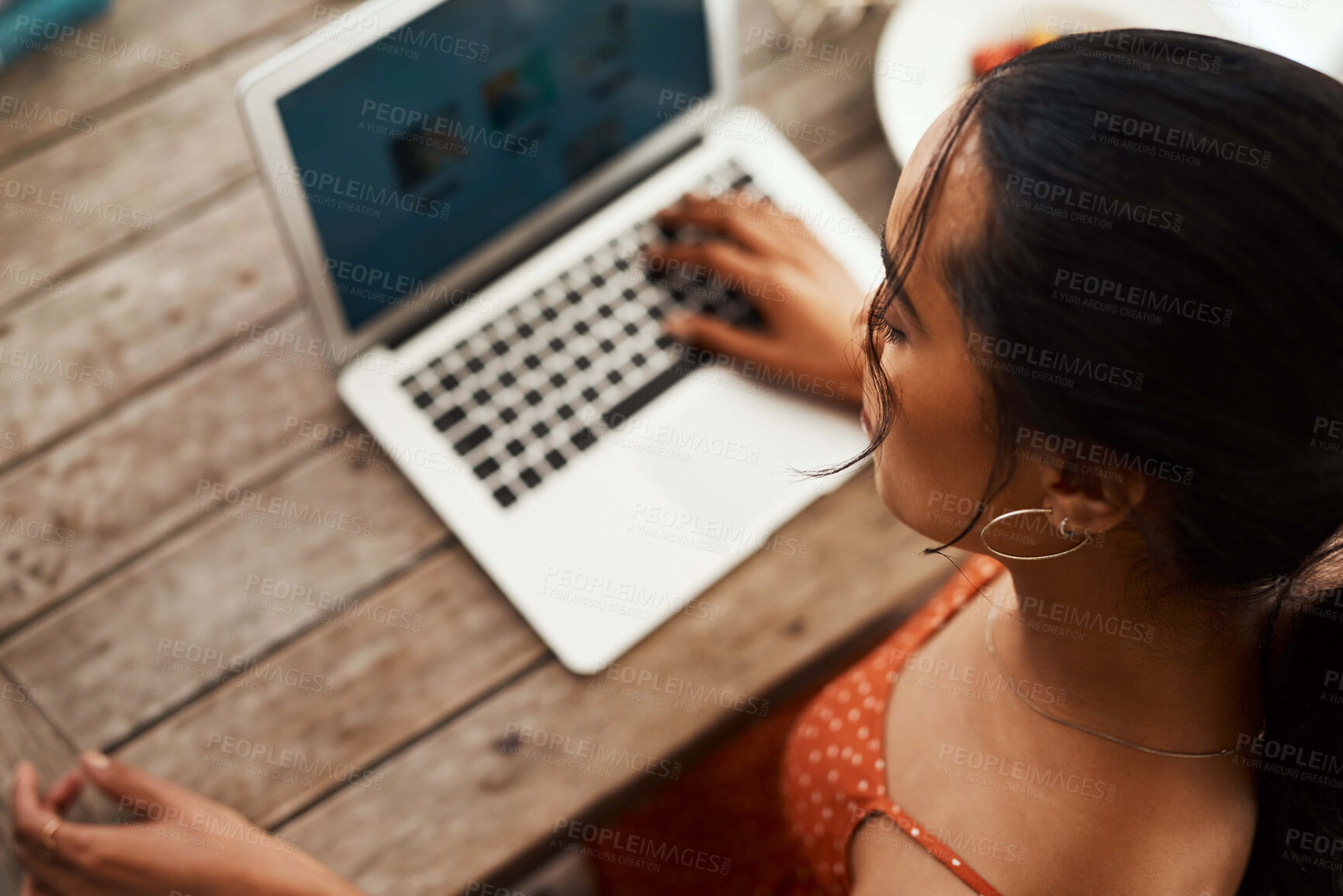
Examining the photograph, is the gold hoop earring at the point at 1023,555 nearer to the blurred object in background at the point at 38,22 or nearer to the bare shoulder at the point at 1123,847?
the bare shoulder at the point at 1123,847

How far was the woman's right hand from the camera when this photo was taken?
3.24 feet

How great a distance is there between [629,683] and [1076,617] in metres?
0.39

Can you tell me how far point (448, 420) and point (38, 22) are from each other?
61 centimetres

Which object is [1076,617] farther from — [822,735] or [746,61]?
[746,61]

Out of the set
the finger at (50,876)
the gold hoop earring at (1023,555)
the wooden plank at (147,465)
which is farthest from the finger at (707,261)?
the finger at (50,876)

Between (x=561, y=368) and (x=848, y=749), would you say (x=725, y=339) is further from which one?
(x=848, y=749)

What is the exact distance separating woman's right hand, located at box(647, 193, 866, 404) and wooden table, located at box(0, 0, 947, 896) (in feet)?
0.34

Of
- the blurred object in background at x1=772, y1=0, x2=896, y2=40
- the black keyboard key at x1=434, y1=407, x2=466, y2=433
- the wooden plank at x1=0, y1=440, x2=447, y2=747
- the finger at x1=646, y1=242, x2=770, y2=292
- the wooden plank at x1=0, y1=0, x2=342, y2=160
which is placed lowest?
the wooden plank at x1=0, y1=440, x2=447, y2=747

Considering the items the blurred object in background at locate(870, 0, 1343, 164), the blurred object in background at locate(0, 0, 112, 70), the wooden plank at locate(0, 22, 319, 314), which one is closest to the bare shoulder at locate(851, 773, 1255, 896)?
the blurred object in background at locate(870, 0, 1343, 164)

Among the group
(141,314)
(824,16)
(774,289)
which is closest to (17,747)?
(141,314)

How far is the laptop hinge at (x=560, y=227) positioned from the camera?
1018 millimetres

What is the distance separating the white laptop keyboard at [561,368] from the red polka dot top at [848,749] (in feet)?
1.01

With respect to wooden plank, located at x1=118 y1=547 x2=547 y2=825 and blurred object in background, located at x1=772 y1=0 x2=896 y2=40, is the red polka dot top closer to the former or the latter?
wooden plank, located at x1=118 y1=547 x2=547 y2=825

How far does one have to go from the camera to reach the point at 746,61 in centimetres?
116
